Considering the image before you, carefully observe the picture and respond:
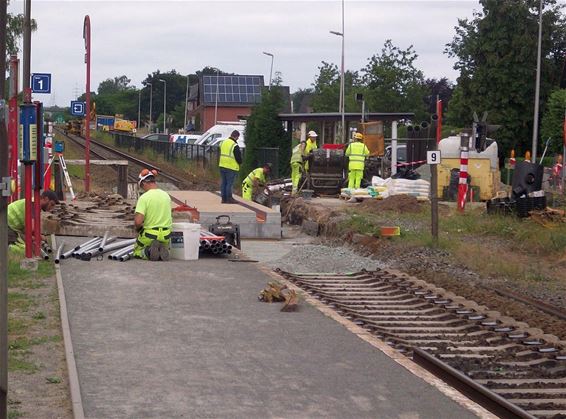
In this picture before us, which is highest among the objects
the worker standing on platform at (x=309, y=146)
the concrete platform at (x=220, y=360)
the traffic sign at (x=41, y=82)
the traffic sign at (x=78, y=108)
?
the traffic sign at (x=41, y=82)

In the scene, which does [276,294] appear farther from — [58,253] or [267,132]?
[267,132]

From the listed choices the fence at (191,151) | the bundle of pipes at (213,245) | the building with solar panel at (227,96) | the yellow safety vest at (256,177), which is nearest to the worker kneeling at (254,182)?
the yellow safety vest at (256,177)

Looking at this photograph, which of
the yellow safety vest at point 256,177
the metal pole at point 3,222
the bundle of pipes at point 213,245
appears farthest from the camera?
the yellow safety vest at point 256,177

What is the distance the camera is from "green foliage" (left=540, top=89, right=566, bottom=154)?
5317cm

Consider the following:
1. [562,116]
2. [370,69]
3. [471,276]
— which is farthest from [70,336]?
[370,69]

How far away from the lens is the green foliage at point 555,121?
2093 inches

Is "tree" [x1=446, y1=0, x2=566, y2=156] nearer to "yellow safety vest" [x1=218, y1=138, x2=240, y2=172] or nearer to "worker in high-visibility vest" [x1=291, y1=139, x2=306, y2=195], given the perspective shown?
"worker in high-visibility vest" [x1=291, y1=139, x2=306, y2=195]

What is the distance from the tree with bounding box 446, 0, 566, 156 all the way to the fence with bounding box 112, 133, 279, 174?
58.5 feet

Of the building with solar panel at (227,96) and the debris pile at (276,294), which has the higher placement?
the building with solar panel at (227,96)

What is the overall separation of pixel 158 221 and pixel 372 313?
3.91m

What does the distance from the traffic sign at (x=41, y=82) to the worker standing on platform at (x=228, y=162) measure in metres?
4.26

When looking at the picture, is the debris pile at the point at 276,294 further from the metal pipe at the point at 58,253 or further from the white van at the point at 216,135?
the white van at the point at 216,135

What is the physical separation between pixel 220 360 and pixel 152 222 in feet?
21.1

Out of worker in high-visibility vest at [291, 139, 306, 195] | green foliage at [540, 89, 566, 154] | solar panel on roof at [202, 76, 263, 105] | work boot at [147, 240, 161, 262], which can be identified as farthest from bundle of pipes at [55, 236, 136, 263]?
solar panel on roof at [202, 76, 263, 105]
